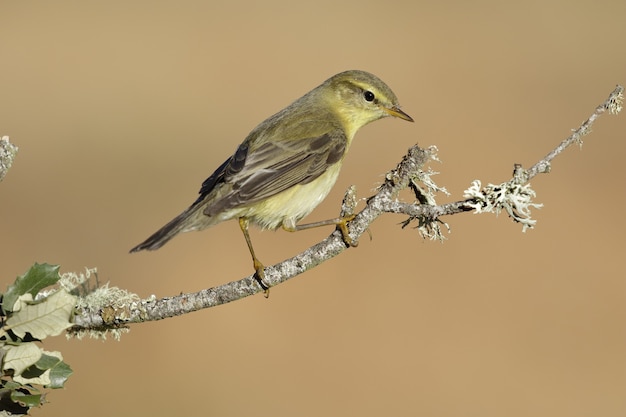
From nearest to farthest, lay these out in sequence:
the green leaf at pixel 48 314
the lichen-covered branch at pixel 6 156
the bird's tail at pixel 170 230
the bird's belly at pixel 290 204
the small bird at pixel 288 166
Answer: the green leaf at pixel 48 314, the lichen-covered branch at pixel 6 156, the bird's tail at pixel 170 230, the small bird at pixel 288 166, the bird's belly at pixel 290 204

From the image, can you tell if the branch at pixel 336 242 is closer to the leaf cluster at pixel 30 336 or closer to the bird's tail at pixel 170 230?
the leaf cluster at pixel 30 336

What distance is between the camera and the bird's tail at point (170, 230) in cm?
449

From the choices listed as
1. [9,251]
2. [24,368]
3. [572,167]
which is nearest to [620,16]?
[572,167]

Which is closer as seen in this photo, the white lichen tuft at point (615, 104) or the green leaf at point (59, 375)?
the green leaf at point (59, 375)

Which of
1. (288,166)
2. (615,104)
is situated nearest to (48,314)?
(615,104)

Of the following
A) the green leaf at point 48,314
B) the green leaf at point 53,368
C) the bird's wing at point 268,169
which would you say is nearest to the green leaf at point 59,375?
the green leaf at point 53,368

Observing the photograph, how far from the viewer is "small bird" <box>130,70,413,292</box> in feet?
15.9

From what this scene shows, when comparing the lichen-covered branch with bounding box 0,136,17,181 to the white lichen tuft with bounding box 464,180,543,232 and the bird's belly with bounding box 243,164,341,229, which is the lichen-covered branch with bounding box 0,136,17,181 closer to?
the white lichen tuft with bounding box 464,180,543,232

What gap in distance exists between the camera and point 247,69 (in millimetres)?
18438

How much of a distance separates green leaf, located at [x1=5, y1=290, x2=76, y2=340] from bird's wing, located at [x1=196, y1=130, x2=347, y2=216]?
7.89 ft

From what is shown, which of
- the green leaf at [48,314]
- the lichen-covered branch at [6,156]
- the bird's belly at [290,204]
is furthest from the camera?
the bird's belly at [290,204]

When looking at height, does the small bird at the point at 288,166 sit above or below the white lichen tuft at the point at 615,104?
above

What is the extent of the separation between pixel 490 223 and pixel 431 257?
1.38m

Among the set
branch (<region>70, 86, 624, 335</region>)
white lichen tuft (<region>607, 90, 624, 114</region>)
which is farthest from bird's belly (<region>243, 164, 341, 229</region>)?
white lichen tuft (<region>607, 90, 624, 114</region>)
